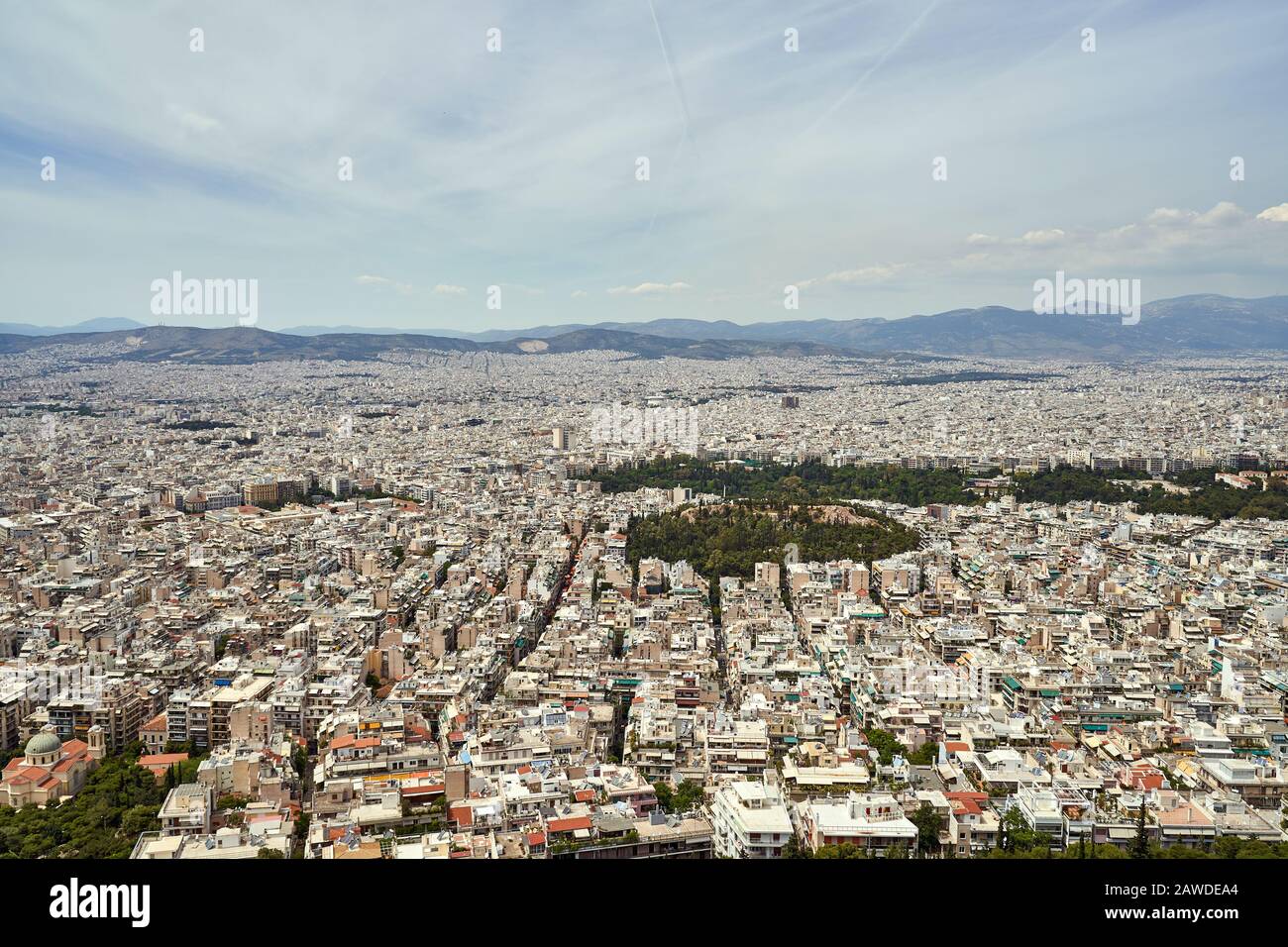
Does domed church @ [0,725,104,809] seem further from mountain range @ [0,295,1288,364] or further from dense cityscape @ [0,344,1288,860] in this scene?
mountain range @ [0,295,1288,364]

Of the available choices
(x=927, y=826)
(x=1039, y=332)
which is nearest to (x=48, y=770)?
(x=927, y=826)

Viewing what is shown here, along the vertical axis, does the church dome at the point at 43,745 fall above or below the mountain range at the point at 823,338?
below

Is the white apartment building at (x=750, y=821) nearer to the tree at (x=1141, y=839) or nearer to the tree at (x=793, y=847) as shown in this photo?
the tree at (x=793, y=847)

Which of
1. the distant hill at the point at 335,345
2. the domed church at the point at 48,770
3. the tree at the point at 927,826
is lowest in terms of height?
the domed church at the point at 48,770

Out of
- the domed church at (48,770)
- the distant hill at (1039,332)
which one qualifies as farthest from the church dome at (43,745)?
the distant hill at (1039,332)

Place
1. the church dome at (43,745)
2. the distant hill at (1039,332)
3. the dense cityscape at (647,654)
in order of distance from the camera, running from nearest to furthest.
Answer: the dense cityscape at (647,654), the church dome at (43,745), the distant hill at (1039,332)
